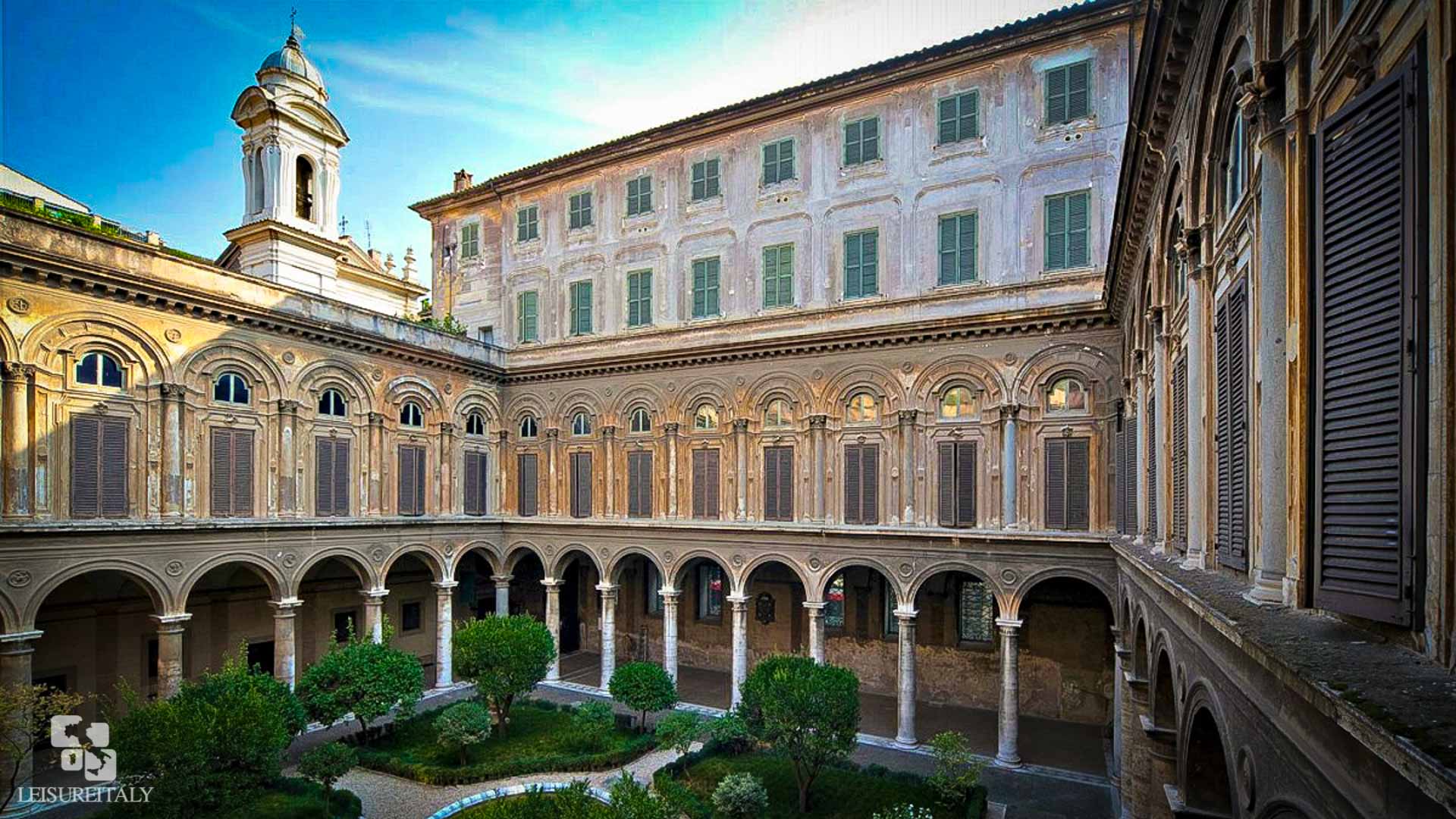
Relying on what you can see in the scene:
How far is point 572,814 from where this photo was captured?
8539 mm

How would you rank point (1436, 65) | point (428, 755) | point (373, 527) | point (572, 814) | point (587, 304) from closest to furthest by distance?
point (1436, 65), point (572, 814), point (428, 755), point (373, 527), point (587, 304)

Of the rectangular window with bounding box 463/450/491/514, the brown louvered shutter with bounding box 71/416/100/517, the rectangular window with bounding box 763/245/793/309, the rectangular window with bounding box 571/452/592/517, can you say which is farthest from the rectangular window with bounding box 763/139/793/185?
the brown louvered shutter with bounding box 71/416/100/517

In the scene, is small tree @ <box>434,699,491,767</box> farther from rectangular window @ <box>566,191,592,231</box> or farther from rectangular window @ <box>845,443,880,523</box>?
rectangular window @ <box>566,191,592,231</box>

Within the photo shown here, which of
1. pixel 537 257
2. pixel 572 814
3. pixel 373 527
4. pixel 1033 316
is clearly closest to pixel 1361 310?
pixel 572 814

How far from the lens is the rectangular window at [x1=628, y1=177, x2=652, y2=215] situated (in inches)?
1010

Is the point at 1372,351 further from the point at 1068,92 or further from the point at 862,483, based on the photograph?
the point at 1068,92

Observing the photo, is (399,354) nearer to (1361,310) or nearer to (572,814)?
(572,814)

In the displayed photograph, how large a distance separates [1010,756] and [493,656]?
1280 centimetres

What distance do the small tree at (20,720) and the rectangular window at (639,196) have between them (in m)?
19.2

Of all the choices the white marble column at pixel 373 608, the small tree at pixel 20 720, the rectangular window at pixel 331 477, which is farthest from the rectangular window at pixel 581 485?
the small tree at pixel 20 720

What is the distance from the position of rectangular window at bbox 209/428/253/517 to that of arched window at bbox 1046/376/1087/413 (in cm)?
2055

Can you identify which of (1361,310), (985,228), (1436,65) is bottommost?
(1361,310)

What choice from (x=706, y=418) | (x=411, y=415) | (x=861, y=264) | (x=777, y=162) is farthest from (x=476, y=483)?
(x=861, y=264)

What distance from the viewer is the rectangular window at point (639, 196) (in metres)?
25.7
